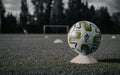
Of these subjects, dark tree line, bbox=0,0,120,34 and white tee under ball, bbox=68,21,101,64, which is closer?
white tee under ball, bbox=68,21,101,64

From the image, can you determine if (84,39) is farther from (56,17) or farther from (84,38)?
(56,17)

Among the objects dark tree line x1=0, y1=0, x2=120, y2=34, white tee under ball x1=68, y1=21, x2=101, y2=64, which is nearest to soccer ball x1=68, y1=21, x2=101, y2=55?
white tee under ball x1=68, y1=21, x2=101, y2=64

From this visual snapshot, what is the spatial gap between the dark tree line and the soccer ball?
37.9m

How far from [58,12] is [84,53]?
143ft

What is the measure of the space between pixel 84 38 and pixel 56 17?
141 feet

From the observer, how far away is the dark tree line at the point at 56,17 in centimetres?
4625

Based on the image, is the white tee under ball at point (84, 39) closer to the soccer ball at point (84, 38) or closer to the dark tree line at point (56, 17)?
the soccer ball at point (84, 38)

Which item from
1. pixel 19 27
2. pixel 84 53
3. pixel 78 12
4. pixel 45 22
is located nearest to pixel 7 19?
pixel 19 27

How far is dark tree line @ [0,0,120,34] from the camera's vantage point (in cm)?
4625

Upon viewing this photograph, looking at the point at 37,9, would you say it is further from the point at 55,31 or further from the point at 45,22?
the point at 55,31

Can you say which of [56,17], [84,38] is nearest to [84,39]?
[84,38]

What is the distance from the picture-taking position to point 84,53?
6.70 metres

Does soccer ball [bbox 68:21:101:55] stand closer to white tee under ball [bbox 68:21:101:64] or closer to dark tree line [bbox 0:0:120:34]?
white tee under ball [bbox 68:21:101:64]

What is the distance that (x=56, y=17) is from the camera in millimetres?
49531
